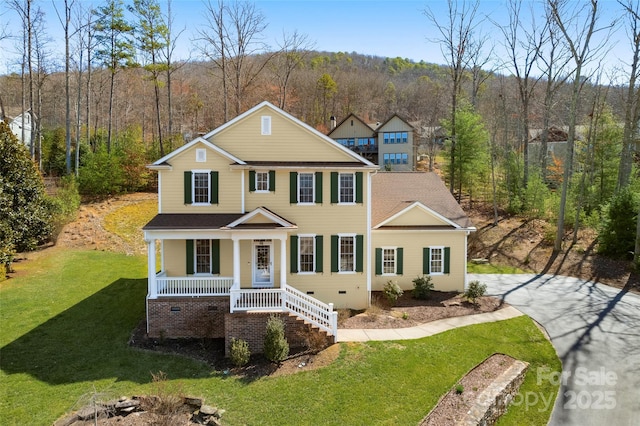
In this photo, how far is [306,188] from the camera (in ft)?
56.7

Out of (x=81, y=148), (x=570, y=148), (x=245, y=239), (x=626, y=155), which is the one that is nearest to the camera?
(x=245, y=239)

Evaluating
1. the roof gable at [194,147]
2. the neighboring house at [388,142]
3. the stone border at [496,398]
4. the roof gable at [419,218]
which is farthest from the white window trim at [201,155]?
the neighboring house at [388,142]

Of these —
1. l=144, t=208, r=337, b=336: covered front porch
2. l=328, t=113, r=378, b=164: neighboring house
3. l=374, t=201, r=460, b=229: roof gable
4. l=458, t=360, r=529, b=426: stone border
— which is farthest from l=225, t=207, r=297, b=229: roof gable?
l=328, t=113, r=378, b=164: neighboring house

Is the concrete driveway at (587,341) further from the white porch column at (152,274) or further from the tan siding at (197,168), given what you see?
the white porch column at (152,274)

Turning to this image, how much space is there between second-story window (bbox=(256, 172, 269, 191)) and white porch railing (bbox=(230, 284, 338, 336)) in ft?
14.3

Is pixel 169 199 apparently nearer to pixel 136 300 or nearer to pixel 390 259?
pixel 136 300

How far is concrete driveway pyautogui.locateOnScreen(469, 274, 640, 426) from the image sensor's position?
11148 millimetres

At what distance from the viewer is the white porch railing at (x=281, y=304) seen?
47.2ft

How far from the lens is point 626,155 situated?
27156mm

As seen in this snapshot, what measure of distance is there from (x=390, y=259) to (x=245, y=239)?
746 cm

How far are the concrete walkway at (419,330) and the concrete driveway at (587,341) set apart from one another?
1.75 m

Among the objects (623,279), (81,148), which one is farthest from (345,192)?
(81,148)

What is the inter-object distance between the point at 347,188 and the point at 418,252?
5.26 meters

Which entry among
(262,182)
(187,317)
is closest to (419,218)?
(262,182)
